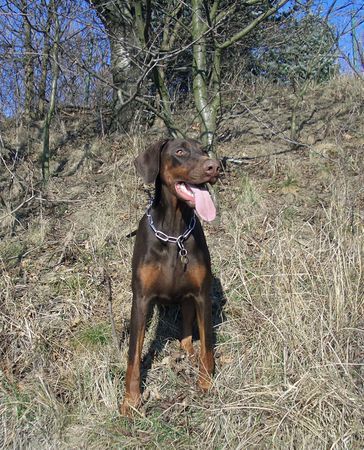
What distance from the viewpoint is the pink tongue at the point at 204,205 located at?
3215 millimetres

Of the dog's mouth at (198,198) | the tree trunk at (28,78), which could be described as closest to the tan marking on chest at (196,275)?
the dog's mouth at (198,198)

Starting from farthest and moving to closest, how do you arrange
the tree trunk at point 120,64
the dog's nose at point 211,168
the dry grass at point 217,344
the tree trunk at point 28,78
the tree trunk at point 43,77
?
the tree trunk at point 120,64 < the tree trunk at point 28,78 < the tree trunk at point 43,77 < the dog's nose at point 211,168 < the dry grass at point 217,344

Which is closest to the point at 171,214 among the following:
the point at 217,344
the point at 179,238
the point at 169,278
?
the point at 179,238

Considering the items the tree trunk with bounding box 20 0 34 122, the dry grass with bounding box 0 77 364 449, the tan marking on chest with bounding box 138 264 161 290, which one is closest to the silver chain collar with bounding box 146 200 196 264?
the tan marking on chest with bounding box 138 264 161 290

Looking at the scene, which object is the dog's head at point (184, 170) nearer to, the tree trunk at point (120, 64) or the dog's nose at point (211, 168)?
the dog's nose at point (211, 168)

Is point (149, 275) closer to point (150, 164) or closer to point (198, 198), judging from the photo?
point (198, 198)

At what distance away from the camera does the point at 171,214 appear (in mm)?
3576

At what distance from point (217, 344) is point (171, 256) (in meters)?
0.95

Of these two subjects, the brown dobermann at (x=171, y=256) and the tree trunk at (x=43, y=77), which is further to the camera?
the tree trunk at (x=43, y=77)

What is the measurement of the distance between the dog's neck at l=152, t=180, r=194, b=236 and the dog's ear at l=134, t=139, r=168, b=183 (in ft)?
0.49

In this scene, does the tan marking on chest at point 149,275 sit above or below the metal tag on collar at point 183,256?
below

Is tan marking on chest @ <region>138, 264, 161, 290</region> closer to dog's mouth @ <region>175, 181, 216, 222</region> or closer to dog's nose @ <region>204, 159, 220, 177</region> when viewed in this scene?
dog's mouth @ <region>175, 181, 216, 222</region>

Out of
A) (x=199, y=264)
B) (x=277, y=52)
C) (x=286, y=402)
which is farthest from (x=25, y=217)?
(x=277, y=52)

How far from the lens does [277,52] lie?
9.27m
